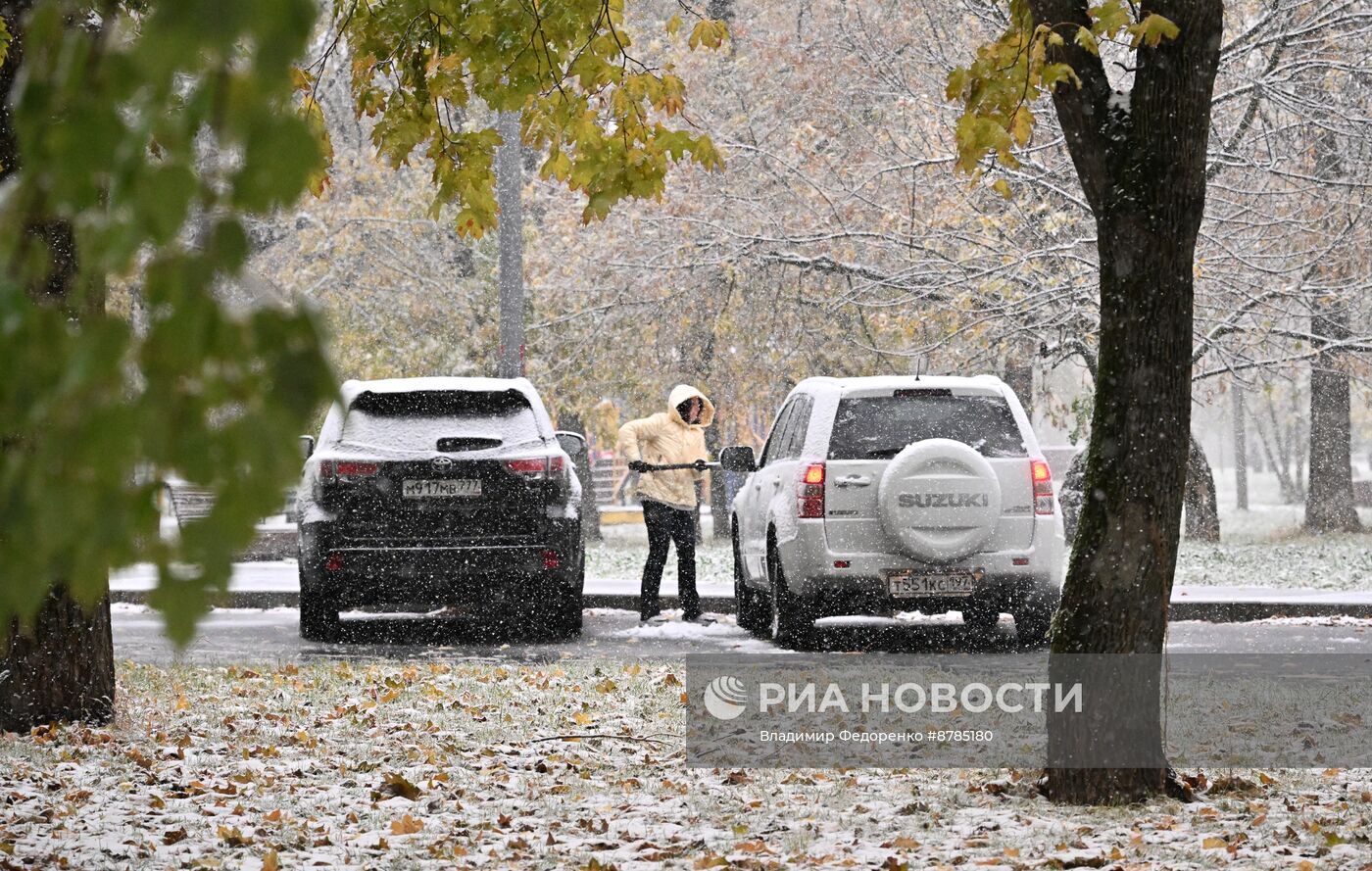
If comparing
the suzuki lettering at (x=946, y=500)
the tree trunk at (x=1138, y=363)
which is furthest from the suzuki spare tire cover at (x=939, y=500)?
the tree trunk at (x=1138, y=363)

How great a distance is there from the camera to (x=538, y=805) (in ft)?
21.4

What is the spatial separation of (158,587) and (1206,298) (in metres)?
19.9

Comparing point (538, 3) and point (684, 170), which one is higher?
point (684, 170)

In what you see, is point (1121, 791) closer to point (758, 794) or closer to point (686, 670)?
point (758, 794)

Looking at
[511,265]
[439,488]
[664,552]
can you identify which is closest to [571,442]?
[664,552]

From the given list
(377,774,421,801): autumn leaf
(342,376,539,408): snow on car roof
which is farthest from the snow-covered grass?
(342,376,539,408): snow on car roof

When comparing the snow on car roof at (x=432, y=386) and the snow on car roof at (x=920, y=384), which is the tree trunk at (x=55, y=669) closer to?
the snow on car roof at (x=432, y=386)

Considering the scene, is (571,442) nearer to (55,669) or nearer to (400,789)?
(55,669)

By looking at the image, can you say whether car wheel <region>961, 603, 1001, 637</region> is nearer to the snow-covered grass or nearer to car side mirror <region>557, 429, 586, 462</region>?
car side mirror <region>557, 429, 586, 462</region>

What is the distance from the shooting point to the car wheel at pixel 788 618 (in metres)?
11.9

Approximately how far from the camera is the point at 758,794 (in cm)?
666

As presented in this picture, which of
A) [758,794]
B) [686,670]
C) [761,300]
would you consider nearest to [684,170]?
[761,300]

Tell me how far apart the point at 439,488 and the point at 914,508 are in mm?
3320

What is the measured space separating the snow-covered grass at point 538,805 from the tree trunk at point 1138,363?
1.14 ft
